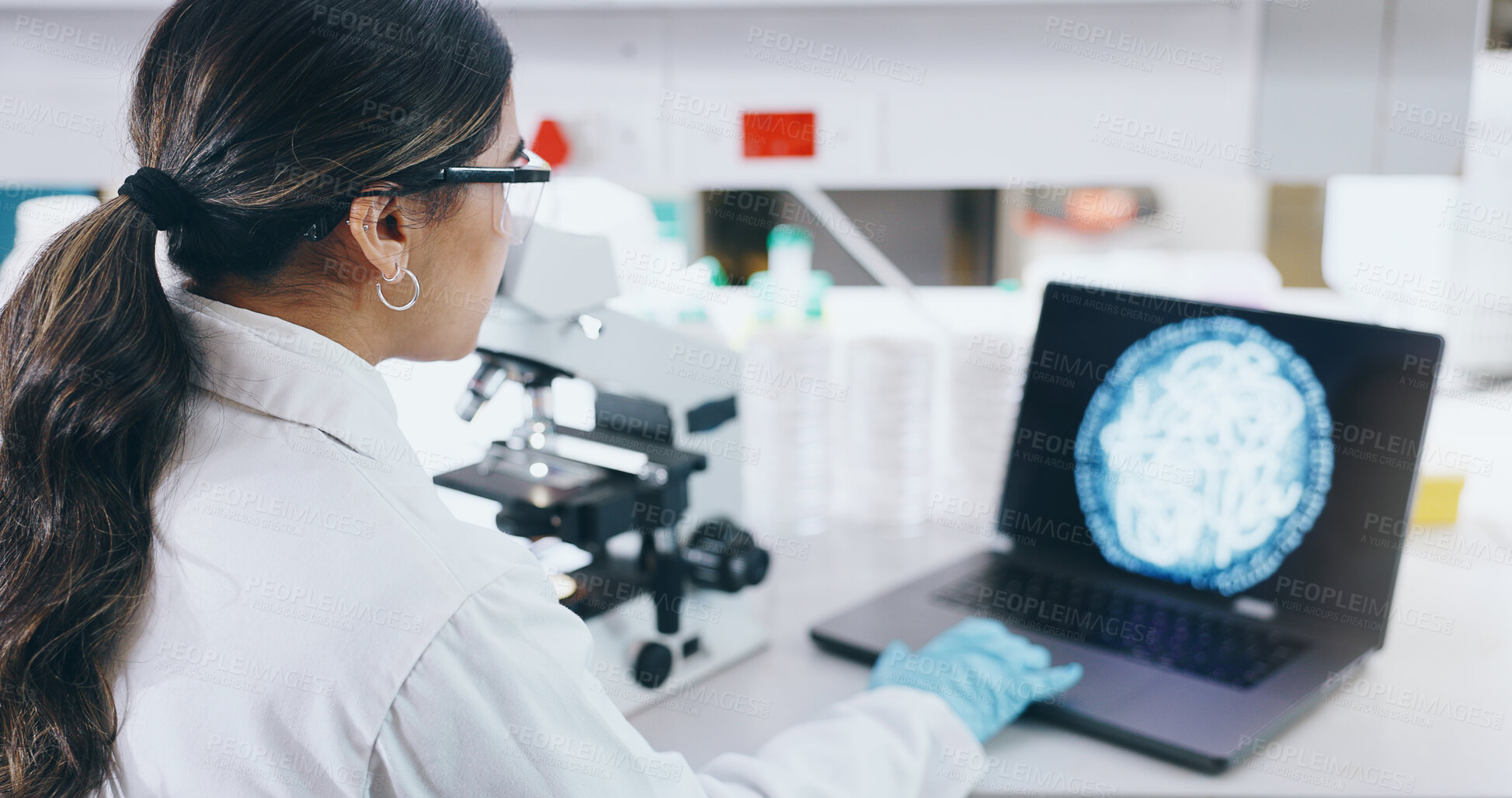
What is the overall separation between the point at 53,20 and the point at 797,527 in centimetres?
130

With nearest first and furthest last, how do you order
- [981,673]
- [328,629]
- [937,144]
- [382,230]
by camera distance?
1. [328,629]
2. [382,230]
3. [981,673]
4. [937,144]

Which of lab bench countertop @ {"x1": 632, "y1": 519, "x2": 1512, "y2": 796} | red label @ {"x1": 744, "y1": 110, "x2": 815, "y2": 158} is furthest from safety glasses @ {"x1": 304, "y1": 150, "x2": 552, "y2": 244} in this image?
Result: red label @ {"x1": 744, "y1": 110, "x2": 815, "y2": 158}

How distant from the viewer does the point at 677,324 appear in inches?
69.7

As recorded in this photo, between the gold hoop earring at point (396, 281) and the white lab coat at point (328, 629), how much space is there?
0.23ft

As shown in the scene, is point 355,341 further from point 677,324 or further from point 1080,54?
point 1080,54

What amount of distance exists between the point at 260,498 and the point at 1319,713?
1042mm

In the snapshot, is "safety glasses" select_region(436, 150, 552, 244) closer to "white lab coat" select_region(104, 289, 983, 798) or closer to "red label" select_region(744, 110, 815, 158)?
"white lab coat" select_region(104, 289, 983, 798)

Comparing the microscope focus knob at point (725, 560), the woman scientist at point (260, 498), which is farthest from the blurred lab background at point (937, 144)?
the woman scientist at point (260, 498)

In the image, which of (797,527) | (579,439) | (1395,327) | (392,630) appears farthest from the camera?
(797,527)

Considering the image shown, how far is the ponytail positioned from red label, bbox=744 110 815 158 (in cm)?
97

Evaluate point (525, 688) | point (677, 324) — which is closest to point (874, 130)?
point (677, 324)

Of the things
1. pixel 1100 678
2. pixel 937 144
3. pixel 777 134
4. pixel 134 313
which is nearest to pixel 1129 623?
pixel 1100 678

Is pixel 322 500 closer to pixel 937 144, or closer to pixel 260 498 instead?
pixel 260 498

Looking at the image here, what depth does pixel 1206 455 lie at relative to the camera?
131 cm
